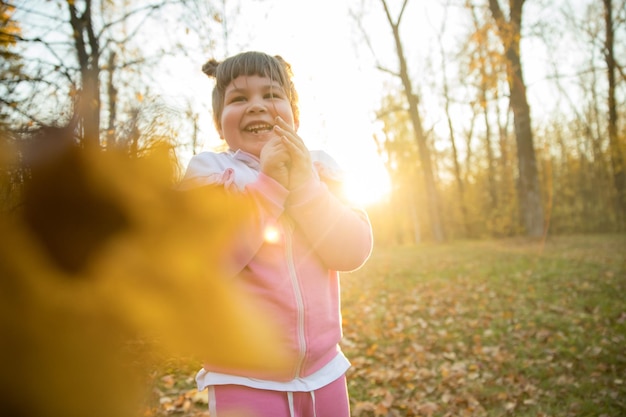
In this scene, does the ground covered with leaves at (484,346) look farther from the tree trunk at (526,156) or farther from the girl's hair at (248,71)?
the tree trunk at (526,156)

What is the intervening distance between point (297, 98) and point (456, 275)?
8.12 m

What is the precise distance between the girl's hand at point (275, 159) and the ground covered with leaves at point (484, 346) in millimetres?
700

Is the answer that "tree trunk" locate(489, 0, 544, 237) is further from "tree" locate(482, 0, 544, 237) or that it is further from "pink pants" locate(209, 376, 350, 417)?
"pink pants" locate(209, 376, 350, 417)

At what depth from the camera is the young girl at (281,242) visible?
1381 mm

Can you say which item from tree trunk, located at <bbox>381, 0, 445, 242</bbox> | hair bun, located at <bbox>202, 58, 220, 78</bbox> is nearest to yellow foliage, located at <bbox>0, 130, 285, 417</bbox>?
hair bun, located at <bbox>202, 58, 220, 78</bbox>

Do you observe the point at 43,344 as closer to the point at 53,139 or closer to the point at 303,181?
the point at 53,139

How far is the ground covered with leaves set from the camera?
→ 12.5 ft

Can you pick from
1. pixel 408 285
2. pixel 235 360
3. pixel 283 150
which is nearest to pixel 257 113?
pixel 283 150

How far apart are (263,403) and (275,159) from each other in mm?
783

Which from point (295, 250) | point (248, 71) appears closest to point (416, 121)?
point (248, 71)

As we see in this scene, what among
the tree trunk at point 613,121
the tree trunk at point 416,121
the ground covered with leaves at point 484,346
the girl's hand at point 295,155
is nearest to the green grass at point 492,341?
the ground covered with leaves at point 484,346

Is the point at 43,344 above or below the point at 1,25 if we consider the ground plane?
below

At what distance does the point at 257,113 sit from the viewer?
62.4 inches

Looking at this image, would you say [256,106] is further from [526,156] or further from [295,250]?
[526,156]
